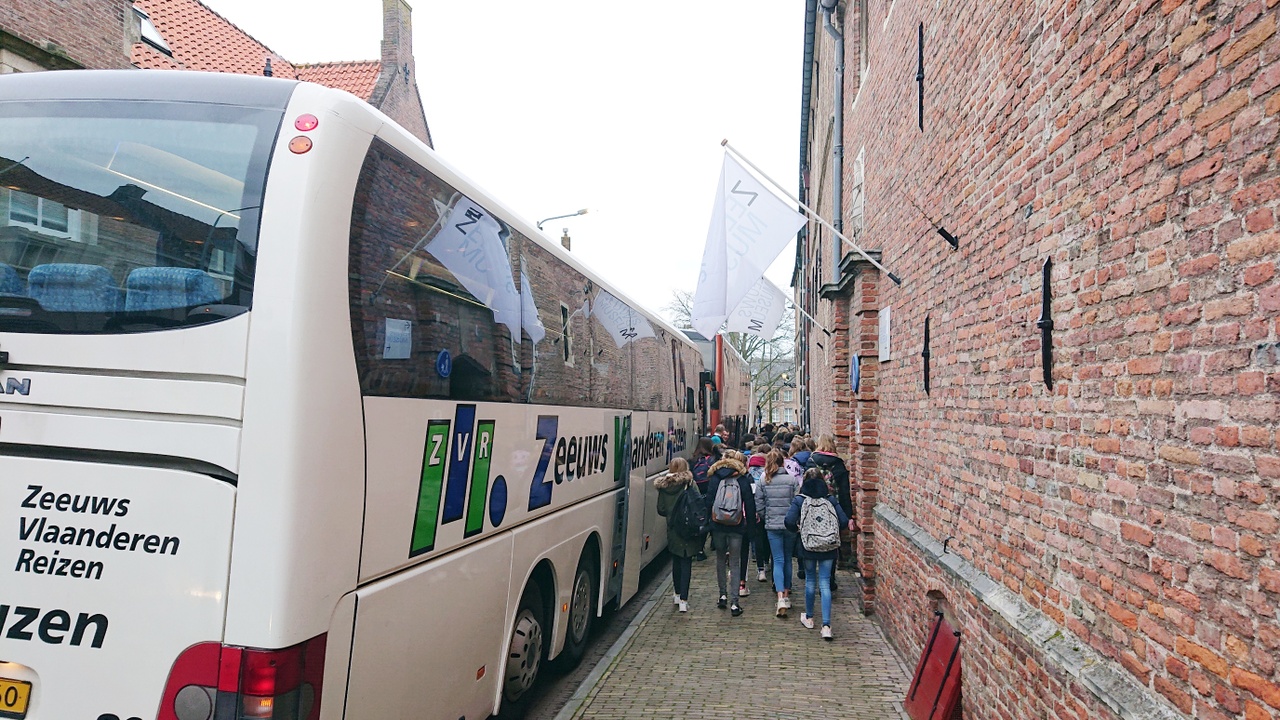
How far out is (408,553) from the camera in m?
3.75

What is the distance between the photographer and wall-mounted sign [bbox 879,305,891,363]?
26.4 ft

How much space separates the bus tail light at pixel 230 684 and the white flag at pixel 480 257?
1951 mm

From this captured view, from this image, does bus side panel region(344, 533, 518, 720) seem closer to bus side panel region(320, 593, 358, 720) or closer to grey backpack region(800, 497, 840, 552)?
bus side panel region(320, 593, 358, 720)

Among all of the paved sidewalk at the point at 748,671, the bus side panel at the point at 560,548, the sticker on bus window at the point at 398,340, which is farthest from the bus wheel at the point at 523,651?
the sticker on bus window at the point at 398,340

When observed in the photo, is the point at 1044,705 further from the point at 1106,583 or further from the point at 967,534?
the point at 967,534

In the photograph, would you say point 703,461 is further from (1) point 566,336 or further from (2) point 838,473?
(1) point 566,336

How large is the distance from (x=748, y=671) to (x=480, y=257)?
13.6 ft

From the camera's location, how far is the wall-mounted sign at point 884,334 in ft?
26.4

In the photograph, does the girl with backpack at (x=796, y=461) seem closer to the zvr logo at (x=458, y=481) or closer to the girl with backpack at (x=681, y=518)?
the girl with backpack at (x=681, y=518)

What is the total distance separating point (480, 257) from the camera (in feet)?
15.4

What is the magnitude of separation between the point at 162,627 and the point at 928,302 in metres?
5.35

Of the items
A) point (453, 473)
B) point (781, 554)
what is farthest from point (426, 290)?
point (781, 554)

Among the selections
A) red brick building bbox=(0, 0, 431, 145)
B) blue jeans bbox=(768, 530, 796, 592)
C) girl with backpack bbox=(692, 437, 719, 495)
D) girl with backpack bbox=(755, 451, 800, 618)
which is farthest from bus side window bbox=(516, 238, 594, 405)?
red brick building bbox=(0, 0, 431, 145)

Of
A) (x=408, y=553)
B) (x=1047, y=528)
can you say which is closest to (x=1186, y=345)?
(x=1047, y=528)
